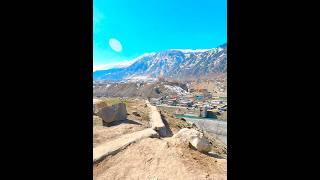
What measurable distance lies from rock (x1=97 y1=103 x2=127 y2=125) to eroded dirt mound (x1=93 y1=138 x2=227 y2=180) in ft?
12.7

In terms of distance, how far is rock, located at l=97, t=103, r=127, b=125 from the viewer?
36.5 feet

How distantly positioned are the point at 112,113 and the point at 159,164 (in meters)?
5.62

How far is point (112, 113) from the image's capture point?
11.4m

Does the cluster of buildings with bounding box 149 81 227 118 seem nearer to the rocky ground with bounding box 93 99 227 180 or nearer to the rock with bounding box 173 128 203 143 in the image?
the rock with bounding box 173 128 203 143

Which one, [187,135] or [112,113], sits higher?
[112,113]

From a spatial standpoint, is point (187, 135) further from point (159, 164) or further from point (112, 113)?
point (112, 113)

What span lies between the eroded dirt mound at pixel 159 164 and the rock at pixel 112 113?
12.7 ft

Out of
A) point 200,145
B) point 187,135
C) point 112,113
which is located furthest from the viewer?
point 112,113

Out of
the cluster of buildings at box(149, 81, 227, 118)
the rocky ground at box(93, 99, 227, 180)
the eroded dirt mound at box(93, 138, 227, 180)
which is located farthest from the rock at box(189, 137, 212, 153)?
the cluster of buildings at box(149, 81, 227, 118)

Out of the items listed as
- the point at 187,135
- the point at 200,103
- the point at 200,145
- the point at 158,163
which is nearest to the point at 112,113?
the point at 187,135
